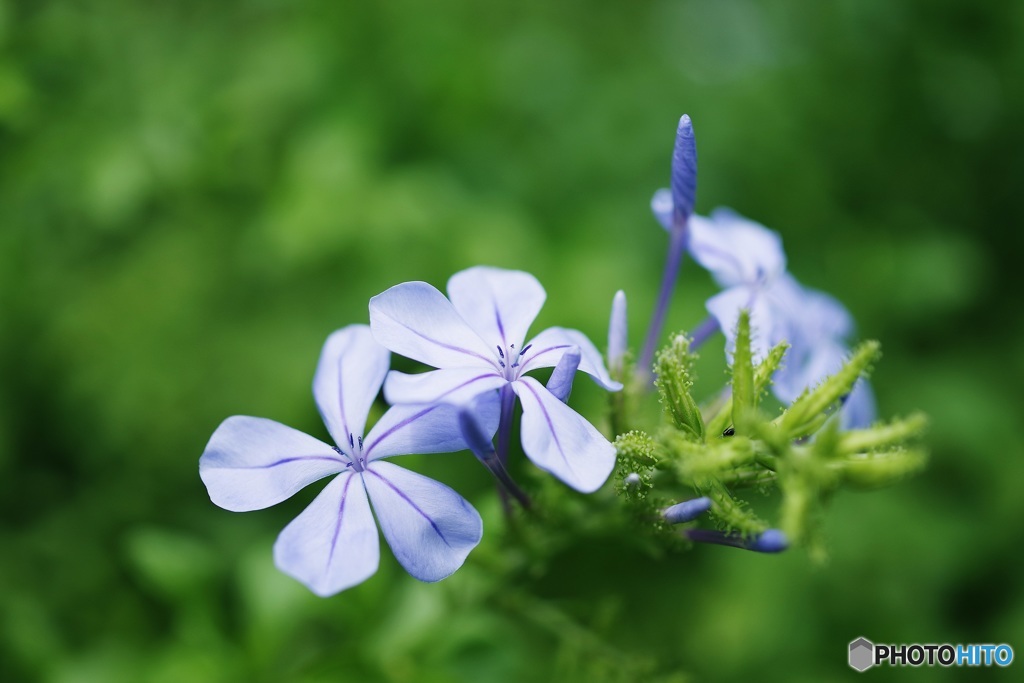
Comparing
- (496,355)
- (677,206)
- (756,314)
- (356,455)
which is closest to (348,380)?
(356,455)

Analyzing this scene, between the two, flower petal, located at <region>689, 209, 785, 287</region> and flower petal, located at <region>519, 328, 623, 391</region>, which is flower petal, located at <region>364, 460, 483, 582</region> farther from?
flower petal, located at <region>689, 209, 785, 287</region>

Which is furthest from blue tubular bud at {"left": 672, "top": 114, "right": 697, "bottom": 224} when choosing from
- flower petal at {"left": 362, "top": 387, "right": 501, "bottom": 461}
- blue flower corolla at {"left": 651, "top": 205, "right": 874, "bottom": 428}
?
flower petal at {"left": 362, "top": 387, "right": 501, "bottom": 461}

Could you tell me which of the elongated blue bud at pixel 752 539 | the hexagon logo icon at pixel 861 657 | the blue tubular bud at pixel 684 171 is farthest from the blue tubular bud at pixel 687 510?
the hexagon logo icon at pixel 861 657

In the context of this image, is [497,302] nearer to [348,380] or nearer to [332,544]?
[348,380]

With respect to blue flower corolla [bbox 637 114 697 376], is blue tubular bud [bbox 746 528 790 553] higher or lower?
lower

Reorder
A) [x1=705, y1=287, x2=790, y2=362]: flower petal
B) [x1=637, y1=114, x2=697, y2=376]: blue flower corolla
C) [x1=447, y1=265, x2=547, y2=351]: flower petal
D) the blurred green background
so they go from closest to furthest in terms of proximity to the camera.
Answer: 1. [x1=447, y1=265, x2=547, y2=351]: flower petal
2. [x1=637, y1=114, x2=697, y2=376]: blue flower corolla
3. [x1=705, y1=287, x2=790, y2=362]: flower petal
4. the blurred green background

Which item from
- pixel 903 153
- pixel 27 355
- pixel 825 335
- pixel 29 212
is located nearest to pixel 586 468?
pixel 825 335

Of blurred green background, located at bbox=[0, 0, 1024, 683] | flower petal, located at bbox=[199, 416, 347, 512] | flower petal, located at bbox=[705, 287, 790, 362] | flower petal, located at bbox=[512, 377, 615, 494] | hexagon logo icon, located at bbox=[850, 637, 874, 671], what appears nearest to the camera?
flower petal, located at bbox=[512, 377, 615, 494]
